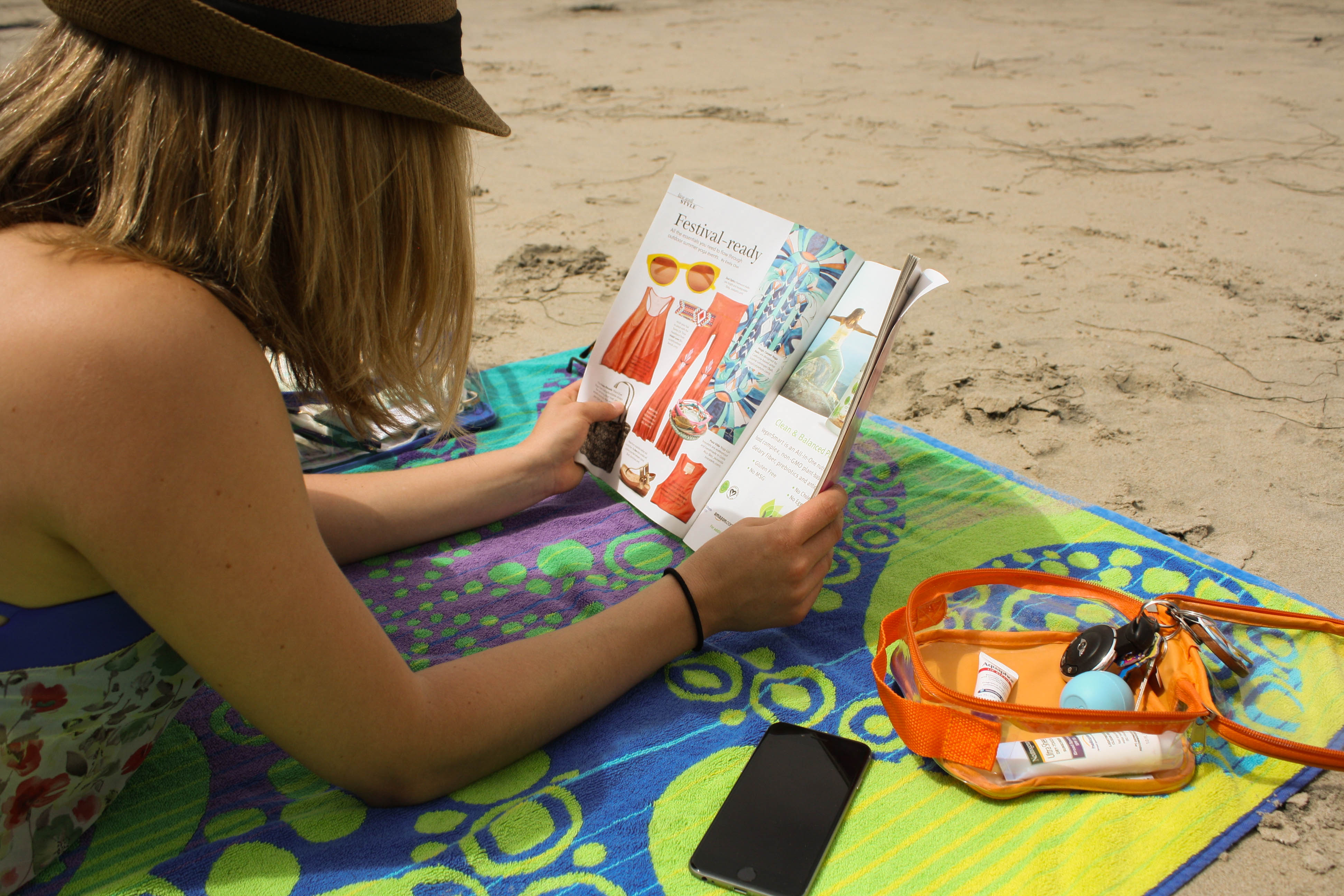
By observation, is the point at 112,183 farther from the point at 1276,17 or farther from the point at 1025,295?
the point at 1276,17

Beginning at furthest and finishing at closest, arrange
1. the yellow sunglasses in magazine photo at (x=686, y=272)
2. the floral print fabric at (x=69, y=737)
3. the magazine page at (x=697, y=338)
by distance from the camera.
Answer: the yellow sunglasses in magazine photo at (x=686, y=272), the magazine page at (x=697, y=338), the floral print fabric at (x=69, y=737)

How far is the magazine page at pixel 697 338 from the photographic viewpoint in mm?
1419

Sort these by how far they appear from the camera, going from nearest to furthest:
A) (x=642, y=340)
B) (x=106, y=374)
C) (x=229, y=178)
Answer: (x=106, y=374) < (x=229, y=178) < (x=642, y=340)

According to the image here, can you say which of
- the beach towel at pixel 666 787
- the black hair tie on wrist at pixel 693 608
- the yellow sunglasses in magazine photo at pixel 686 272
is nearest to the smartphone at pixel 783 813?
the beach towel at pixel 666 787

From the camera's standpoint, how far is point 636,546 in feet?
5.13

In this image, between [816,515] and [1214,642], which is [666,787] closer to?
[816,515]

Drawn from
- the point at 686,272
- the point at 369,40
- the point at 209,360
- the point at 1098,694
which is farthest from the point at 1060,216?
the point at 209,360

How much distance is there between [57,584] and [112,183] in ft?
1.19

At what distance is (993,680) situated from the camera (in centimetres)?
113

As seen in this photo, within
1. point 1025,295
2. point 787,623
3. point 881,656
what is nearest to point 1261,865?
point 881,656

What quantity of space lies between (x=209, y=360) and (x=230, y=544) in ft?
0.51

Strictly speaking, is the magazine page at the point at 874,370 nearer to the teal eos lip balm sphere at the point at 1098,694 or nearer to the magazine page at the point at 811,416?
the magazine page at the point at 811,416

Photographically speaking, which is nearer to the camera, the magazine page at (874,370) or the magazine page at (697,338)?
the magazine page at (874,370)

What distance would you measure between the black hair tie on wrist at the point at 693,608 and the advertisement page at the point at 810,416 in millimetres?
199
